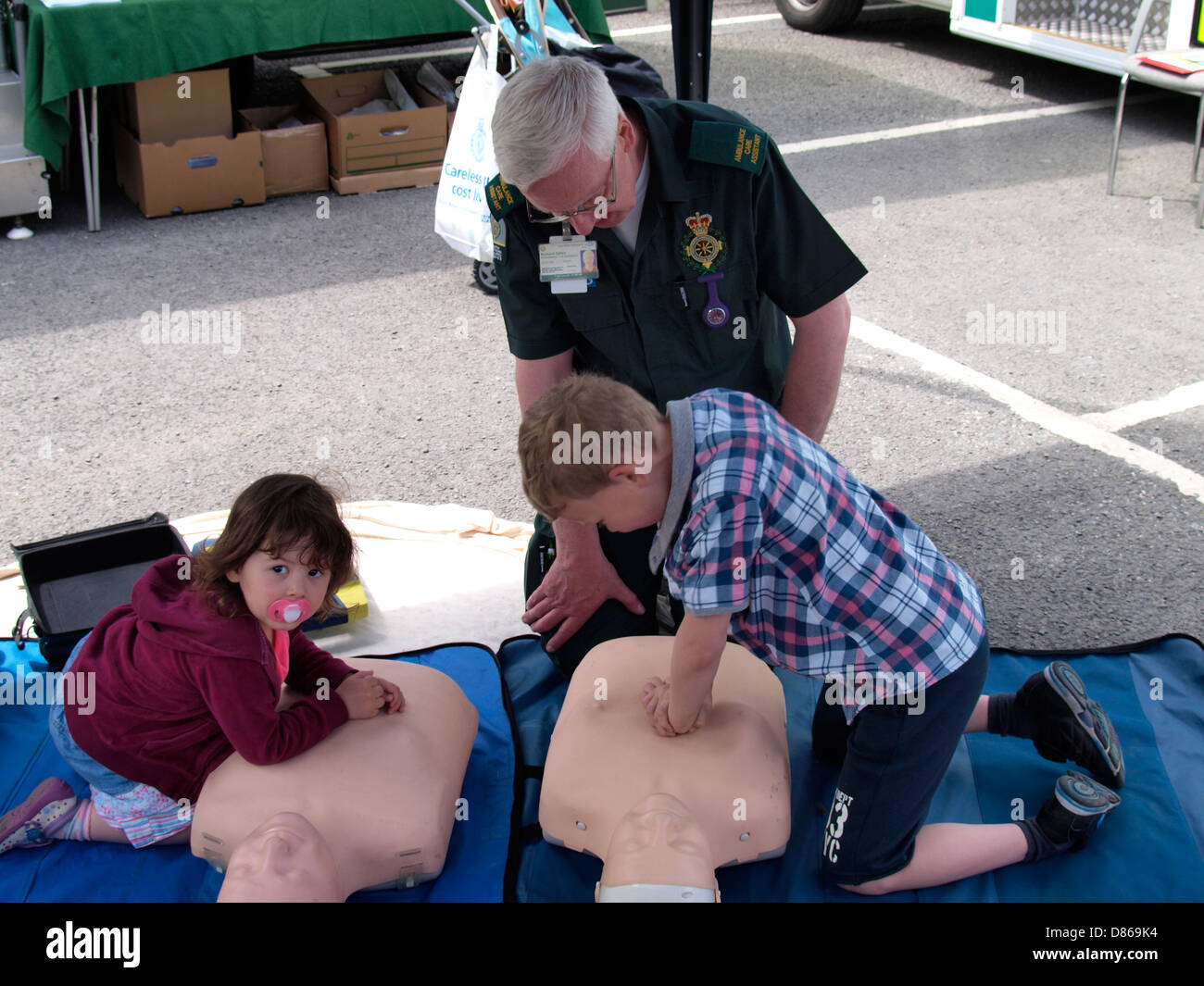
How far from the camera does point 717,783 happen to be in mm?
2043

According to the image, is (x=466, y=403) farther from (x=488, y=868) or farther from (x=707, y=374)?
(x=488, y=868)

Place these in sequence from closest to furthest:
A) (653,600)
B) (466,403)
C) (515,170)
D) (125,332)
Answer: (515,170) < (653,600) < (466,403) < (125,332)

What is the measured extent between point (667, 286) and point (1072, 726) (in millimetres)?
1161

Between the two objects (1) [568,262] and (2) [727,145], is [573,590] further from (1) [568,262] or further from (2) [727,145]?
(2) [727,145]

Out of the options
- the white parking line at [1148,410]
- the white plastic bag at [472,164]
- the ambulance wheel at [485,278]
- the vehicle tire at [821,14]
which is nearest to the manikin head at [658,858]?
the white parking line at [1148,410]

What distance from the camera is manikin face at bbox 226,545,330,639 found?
75.9 inches

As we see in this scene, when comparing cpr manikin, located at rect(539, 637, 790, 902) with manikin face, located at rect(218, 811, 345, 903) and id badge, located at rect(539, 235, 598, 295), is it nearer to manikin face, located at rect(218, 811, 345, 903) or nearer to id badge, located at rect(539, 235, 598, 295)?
manikin face, located at rect(218, 811, 345, 903)

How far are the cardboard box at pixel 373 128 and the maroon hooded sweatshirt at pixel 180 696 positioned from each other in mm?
4056

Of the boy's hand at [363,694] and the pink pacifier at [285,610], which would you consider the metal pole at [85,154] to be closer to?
the boy's hand at [363,694]

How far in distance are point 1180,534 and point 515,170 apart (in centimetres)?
221

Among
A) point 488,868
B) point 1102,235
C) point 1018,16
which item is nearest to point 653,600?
point 488,868

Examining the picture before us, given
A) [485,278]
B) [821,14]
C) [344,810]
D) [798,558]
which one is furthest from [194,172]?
[821,14]

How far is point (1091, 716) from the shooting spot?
2.21 m

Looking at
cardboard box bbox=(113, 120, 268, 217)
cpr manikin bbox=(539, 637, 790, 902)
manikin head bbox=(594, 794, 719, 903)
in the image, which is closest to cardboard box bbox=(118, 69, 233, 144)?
cardboard box bbox=(113, 120, 268, 217)
